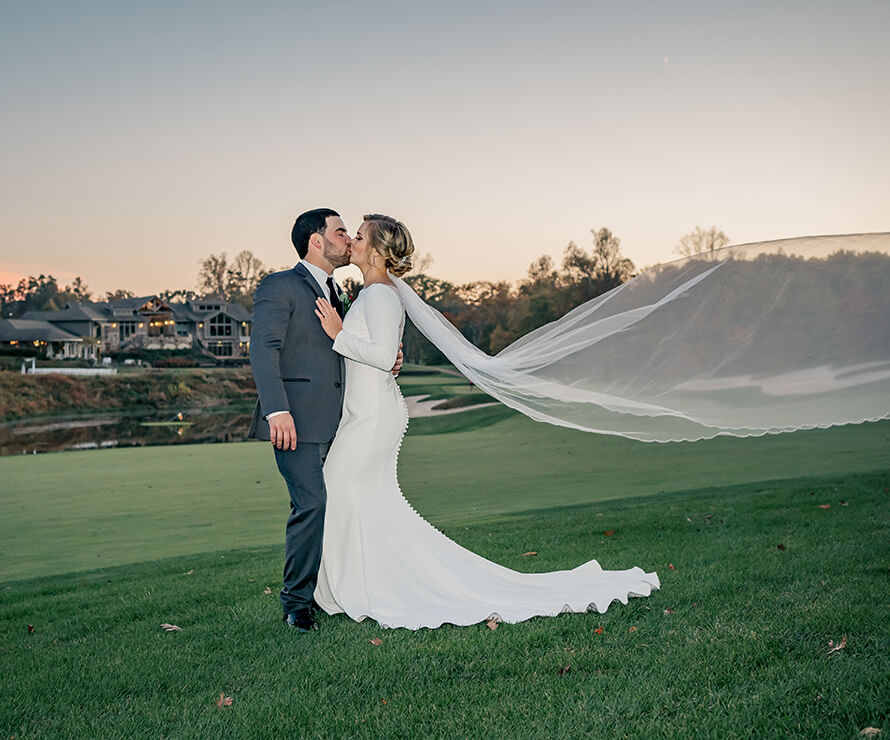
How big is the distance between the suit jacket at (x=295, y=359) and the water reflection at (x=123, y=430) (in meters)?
28.1

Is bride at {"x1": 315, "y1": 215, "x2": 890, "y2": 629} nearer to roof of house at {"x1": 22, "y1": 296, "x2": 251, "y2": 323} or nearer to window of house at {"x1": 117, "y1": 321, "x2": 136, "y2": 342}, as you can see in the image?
roof of house at {"x1": 22, "y1": 296, "x2": 251, "y2": 323}

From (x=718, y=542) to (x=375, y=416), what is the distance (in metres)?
3.33

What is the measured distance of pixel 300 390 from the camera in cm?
440

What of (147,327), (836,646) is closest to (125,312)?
(147,327)

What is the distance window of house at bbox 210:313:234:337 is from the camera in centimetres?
6694

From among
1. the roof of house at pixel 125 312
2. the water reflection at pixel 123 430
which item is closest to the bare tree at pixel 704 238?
the water reflection at pixel 123 430

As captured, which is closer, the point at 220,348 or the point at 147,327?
the point at 220,348

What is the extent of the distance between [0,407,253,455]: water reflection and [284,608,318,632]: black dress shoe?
28091 millimetres

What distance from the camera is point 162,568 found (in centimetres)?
711

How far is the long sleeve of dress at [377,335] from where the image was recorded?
171 inches

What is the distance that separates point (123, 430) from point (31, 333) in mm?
33823

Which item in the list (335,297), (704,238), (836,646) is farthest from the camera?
(704,238)

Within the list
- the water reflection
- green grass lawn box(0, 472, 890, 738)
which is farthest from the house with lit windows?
green grass lawn box(0, 472, 890, 738)

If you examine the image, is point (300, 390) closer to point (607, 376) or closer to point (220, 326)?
point (607, 376)
